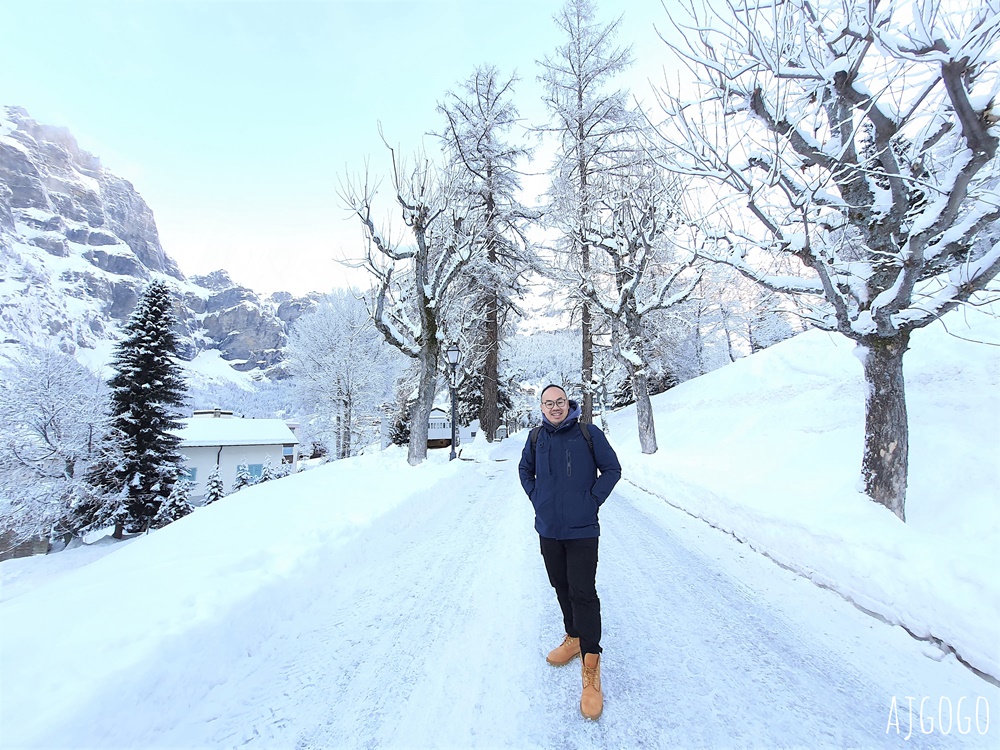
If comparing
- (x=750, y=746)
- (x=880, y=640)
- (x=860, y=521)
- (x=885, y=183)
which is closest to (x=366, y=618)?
(x=750, y=746)

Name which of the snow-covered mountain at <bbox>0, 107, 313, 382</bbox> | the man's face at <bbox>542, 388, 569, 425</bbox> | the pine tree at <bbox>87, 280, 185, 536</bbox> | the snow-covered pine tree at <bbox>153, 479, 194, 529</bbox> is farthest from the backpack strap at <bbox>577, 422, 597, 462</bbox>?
the snow-covered mountain at <bbox>0, 107, 313, 382</bbox>

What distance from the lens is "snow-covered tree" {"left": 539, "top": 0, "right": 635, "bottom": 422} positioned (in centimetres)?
1642

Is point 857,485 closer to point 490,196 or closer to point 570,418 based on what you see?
point 570,418

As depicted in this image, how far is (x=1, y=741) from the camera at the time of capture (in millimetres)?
1665

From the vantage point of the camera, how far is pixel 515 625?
3275mm

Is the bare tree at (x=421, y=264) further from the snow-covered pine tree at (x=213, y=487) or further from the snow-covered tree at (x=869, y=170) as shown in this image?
the snow-covered pine tree at (x=213, y=487)

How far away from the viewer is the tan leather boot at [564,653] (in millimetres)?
2762

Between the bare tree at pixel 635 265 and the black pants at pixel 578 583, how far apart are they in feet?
32.4

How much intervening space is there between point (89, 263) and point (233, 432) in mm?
168024

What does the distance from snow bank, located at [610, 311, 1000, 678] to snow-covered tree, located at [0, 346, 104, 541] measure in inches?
884

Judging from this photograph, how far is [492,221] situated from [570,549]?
17.3m

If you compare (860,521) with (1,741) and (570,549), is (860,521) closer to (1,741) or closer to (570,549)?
(570,549)

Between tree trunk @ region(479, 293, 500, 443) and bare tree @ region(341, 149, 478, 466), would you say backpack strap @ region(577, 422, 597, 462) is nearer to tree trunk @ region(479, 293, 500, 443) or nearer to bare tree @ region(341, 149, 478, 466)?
bare tree @ region(341, 149, 478, 466)

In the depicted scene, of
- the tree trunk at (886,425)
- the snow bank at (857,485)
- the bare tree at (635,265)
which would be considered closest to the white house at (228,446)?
the bare tree at (635,265)
